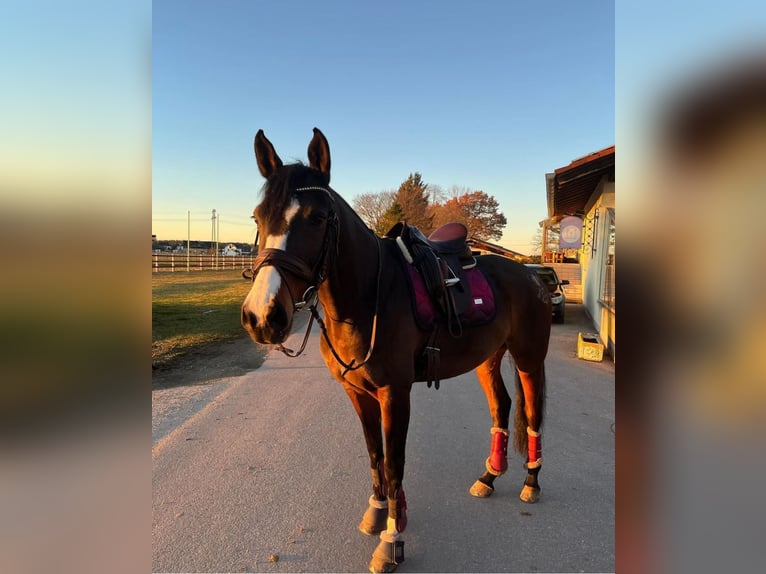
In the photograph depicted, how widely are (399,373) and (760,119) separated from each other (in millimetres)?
1938

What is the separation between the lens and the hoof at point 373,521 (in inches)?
97.9

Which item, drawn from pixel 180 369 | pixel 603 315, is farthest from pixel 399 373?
pixel 603 315

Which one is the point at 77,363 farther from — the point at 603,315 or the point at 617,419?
the point at 603,315

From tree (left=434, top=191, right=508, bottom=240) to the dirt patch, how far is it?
20785 millimetres

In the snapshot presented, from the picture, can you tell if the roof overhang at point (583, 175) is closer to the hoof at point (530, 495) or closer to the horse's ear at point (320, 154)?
the hoof at point (530, 495)

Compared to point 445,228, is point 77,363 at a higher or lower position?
lower

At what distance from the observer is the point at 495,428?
3.14 meters

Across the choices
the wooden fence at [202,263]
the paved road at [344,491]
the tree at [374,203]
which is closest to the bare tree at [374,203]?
the tree at [374,203]

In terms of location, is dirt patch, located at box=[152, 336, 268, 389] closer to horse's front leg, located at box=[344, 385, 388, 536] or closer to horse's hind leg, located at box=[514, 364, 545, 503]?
horse's front leg, located at box=[344, 385, 388, 536]

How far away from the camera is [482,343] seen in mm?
2738

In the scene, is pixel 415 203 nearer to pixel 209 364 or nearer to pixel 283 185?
pixel 209 364

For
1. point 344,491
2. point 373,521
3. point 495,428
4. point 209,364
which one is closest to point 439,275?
point 495,428

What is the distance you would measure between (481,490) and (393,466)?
1.02 meters

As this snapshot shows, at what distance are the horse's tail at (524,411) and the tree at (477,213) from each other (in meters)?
23.6
